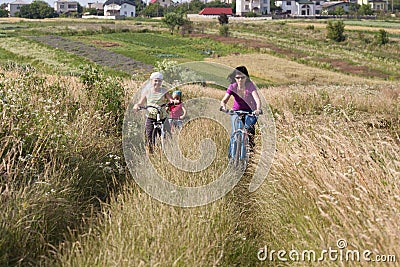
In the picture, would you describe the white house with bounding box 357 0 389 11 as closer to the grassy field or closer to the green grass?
the green grass

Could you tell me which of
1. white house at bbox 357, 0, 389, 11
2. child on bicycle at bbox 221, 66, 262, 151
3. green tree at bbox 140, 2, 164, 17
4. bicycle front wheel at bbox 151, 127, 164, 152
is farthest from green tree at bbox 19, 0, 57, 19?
child on bicycle at bbox 221, 66, 262, 151

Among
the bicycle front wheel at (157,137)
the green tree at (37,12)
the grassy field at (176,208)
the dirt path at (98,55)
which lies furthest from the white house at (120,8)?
the bicycle front wheel at (157,137)

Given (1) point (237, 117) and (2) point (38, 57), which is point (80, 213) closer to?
(1) point (237, 117)

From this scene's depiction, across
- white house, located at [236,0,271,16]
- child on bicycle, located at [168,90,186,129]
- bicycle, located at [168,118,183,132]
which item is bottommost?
bicycle, located at [168,118,183,132]

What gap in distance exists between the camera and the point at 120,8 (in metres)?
133

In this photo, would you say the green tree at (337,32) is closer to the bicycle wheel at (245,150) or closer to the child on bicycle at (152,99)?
the child on bicycle at (152,99)

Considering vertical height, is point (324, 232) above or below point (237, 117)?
below

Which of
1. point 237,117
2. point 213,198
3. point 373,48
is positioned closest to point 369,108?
point 237,117

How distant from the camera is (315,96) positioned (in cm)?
1536

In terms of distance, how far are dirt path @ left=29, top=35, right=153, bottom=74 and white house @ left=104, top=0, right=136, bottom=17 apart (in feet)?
241

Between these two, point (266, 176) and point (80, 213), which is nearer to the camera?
point (80, 213)

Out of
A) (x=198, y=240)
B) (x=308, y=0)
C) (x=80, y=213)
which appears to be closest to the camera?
(x=198, y=240)

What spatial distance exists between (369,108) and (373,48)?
5213cm

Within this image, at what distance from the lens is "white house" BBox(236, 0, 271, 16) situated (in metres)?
129
